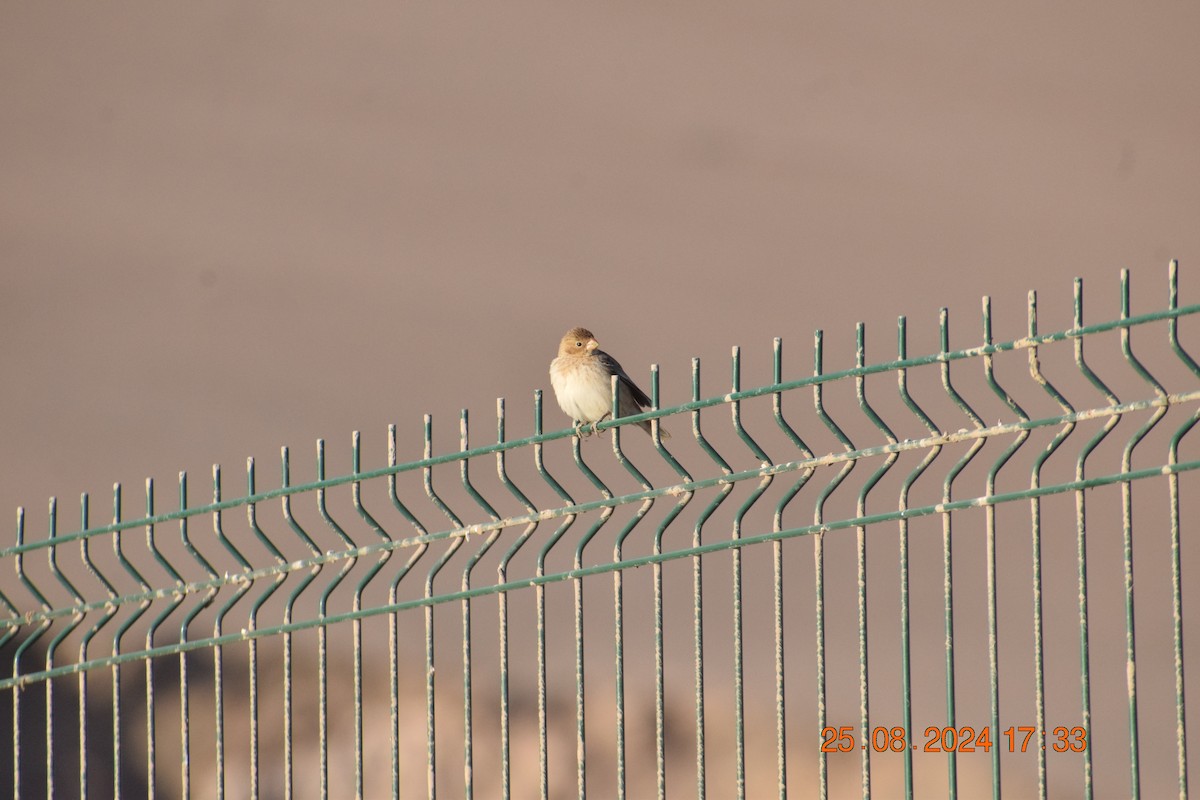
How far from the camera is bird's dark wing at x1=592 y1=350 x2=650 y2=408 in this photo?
9633 mm

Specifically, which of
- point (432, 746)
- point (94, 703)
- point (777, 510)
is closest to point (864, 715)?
point (777, 510)

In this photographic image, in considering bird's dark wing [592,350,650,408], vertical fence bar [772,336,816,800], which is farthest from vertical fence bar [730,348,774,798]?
bird's dark wing [592,350,650,408]

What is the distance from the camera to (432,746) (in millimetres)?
6684

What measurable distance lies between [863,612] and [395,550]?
2123 mm

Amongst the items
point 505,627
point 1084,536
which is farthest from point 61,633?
point 1084,536

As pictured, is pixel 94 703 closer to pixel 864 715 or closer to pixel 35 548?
pixel 35 548

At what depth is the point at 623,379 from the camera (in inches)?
379

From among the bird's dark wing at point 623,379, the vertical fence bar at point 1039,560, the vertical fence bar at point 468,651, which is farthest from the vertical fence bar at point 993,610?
the bird's dark wing at point 623,379

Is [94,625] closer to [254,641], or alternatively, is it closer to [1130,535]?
[254,641]

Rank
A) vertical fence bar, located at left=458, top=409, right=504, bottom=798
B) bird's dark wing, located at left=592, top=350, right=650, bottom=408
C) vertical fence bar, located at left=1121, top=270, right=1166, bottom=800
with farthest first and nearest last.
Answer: bird's dark wing, located at left=592, top=350, right=650, bottom=408 → vertical fence bar, located at left=458, top=409, right=504, bottom=798 → vertical fence bar, located at left=1121, top=270, right=1166, bottom=800

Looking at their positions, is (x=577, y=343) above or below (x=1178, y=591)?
above

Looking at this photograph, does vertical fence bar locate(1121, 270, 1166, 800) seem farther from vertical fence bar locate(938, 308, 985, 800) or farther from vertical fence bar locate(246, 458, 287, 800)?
vertical fence bar locate(246, 458, 287, 800)

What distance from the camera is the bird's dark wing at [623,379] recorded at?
963cm

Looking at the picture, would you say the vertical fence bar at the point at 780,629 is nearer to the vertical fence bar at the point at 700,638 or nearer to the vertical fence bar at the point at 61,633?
the vertical fence bar at the point at 700,638
